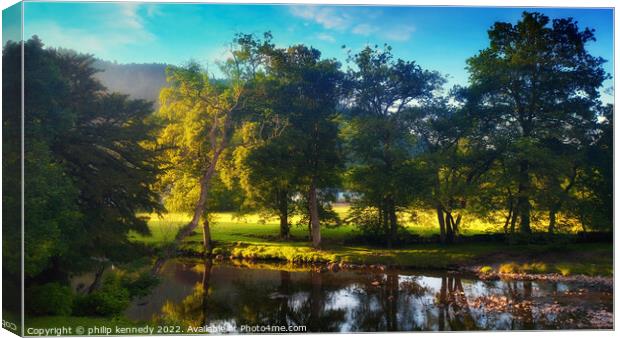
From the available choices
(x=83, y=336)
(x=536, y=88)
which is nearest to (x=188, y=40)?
(x=83, y=336)

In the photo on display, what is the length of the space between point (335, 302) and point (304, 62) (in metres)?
10.4

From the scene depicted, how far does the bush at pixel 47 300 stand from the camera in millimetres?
15453

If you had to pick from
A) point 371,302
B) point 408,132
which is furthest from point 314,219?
point 371,302

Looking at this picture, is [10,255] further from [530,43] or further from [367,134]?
[530,43]

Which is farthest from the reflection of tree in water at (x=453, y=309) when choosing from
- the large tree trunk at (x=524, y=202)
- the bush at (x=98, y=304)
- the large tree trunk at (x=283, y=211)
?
the large tree trunk at (x=283, y=211)

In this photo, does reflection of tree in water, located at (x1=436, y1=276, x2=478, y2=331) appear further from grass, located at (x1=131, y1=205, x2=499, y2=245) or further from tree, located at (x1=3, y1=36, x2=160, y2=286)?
tree, located at (x1=3, y1=36, x2=160, y2=286)

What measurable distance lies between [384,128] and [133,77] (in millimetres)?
13042

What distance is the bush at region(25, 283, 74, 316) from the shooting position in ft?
50.7

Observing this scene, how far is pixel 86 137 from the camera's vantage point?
1823cm

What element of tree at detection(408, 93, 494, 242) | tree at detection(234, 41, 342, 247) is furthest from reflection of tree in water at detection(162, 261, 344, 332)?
tree at detection(408, 93, 494, 242)

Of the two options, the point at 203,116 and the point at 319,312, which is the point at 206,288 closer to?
the point at 319,312

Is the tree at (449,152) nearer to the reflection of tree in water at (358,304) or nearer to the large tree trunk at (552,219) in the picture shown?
the large tree trunk at (552,219)

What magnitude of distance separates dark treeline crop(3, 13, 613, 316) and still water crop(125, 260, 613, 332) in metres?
3.00

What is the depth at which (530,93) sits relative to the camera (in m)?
24.8
